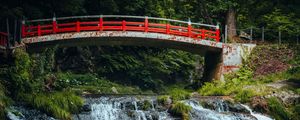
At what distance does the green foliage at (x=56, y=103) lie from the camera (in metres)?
17.4

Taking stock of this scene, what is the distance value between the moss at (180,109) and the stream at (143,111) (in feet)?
0.52

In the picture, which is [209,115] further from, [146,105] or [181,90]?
[181,90]

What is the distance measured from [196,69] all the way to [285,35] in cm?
773

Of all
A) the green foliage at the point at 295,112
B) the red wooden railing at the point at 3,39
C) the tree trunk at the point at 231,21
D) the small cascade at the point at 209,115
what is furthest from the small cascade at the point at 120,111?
the tree trunk at the point at 231,21

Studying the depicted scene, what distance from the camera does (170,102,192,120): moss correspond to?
731 inches

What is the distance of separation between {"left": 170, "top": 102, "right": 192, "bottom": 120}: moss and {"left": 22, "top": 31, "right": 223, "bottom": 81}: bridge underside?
6.12 m

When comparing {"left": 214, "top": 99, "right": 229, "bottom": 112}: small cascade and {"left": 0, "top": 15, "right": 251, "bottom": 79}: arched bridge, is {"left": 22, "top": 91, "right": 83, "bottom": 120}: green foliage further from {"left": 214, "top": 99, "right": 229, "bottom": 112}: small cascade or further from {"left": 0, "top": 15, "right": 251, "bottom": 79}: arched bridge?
{"left": 214, "top": 99, "right": 229, "bottom": 112}: small cascade

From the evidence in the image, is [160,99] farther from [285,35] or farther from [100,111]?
[285,35]

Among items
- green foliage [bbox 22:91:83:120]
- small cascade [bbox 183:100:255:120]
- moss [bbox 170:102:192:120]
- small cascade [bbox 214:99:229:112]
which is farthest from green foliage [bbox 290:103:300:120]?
green foliage [bbox 22:91:83:120]

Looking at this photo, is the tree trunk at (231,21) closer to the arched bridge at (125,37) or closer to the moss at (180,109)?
the arched bridge at (125,37)

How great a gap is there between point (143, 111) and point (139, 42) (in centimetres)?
751

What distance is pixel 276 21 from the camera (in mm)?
31031

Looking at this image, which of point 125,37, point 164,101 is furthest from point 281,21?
point 164,101

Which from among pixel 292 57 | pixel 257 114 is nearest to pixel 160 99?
pixel 257 114
